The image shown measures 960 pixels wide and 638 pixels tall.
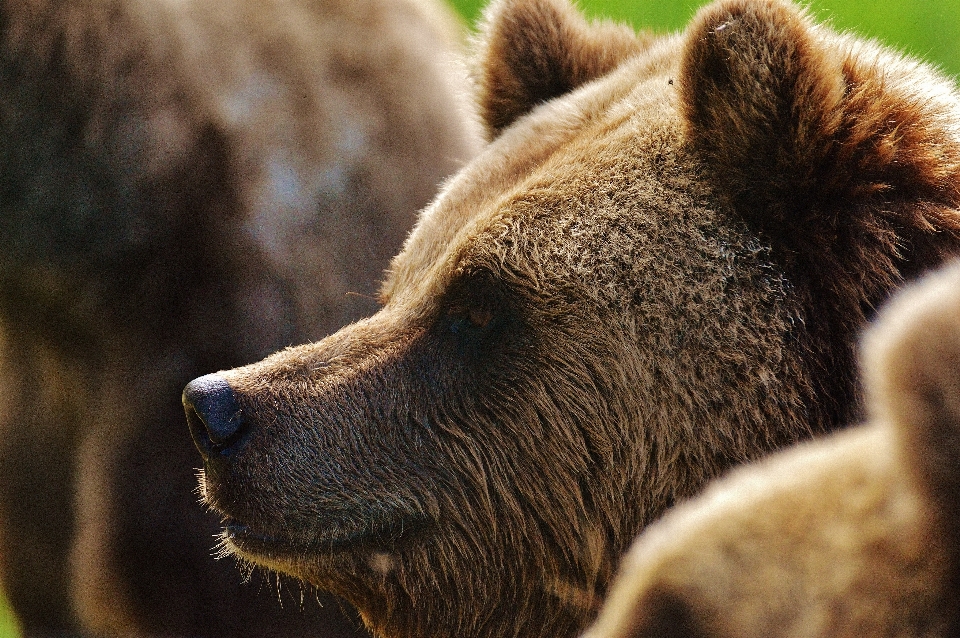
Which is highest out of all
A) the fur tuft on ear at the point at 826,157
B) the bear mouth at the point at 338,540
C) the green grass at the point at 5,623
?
the fur tuft on ear at the point at 826,157

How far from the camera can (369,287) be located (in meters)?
3.68

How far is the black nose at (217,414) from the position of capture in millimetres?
2400

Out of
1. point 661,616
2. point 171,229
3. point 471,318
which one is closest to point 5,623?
point 171,229

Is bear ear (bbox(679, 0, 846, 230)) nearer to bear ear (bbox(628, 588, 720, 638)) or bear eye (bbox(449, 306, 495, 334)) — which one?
bear eye (bbox(449, 306, 495, 334))

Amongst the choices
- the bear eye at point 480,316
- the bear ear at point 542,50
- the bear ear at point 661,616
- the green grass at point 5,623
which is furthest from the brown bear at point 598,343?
the green grass at point 5,623

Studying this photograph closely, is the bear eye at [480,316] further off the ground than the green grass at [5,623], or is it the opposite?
the bear eye at [480,316]

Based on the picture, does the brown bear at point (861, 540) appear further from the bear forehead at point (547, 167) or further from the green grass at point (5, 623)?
the green grass at point (5, 623)

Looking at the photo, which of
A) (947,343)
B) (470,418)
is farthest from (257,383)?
(947,343)

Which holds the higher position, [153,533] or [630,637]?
[630,637]

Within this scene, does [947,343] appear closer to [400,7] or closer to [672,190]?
[672,190]

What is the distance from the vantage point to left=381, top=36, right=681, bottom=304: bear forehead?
240 centimetres

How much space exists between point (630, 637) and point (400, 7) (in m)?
3.38

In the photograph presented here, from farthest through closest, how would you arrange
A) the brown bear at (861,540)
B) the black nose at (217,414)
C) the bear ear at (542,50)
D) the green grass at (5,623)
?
1. the green grass at (5,623)
2. the bear ear at (542,50)
3. the black nose at (217,414)
4. the brown bear at (861,540)

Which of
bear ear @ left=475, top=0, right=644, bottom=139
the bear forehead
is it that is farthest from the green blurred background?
the bear forehead
